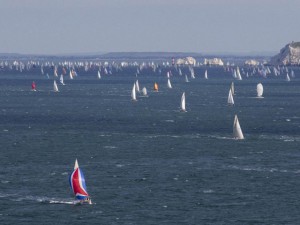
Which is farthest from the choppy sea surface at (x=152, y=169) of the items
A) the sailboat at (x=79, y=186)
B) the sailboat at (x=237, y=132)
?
the sailboat at (x=237, y=132)

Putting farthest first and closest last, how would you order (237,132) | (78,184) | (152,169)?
(237,132), (152,169), (78,184)

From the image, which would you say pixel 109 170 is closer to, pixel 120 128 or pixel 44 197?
pixel 44 197

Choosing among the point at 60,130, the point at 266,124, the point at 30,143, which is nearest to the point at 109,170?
the point at 30,143

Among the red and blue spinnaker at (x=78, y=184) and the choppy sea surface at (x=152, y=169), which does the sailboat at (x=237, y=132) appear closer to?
the choppy sea surface at (x=152, y=169)

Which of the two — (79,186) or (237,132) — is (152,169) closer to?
(79,186)

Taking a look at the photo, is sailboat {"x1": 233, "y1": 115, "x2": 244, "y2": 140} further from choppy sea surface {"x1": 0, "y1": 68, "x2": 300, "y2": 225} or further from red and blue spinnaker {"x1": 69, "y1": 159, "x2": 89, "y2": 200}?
red and blue spinnaker {"x1": 69, "y1": 159, "x2": 89, "y2": 200}

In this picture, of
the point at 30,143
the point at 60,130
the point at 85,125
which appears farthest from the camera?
the point at 85,125

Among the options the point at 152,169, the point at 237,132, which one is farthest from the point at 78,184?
the point at 237,132
